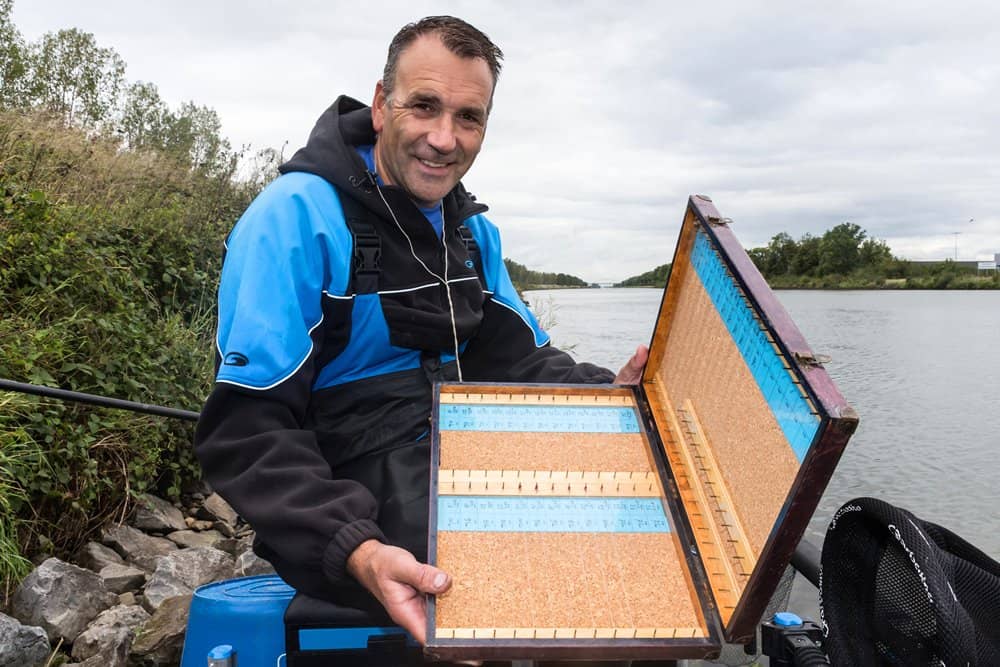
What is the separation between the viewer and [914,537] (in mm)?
1486

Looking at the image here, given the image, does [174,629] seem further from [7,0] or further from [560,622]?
[7,0]

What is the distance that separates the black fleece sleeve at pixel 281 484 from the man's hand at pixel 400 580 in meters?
0.04

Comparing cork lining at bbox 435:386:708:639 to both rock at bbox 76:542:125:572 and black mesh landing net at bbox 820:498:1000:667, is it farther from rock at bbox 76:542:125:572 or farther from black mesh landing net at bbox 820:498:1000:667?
rock at bbox 76:542:125:572

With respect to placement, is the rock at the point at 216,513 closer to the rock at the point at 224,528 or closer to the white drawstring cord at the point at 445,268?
the rock at the point at 224,528

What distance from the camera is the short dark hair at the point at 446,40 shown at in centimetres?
255

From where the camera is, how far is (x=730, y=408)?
1958 mm

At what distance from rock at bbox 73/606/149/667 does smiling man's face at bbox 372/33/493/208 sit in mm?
2396

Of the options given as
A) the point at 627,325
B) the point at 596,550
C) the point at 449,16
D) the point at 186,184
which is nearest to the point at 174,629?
the point at 596,550

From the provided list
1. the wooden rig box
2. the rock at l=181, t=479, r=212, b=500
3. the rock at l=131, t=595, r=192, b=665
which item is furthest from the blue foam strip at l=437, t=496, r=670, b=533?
the rock at l=181, t=479, r=212, b=500

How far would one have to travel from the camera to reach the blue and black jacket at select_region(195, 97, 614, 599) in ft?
6.64

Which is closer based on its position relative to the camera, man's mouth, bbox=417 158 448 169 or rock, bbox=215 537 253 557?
man's mouth, bbox=417 158 448 169

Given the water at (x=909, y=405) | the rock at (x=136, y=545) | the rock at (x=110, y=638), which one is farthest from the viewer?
the water at (x=909, y=405)

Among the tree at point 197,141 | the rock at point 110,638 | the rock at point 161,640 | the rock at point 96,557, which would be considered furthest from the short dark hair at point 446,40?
the tree at point 197,141

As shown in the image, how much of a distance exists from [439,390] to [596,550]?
2.30 feet
